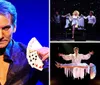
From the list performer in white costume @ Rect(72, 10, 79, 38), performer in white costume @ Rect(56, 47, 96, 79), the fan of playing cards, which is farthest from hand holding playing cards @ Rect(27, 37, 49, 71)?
performer in white costume @ Rect(72, 10, 79, 38)

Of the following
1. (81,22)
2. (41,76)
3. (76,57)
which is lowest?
(41,76)

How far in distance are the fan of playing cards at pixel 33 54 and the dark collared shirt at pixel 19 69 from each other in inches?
1.1

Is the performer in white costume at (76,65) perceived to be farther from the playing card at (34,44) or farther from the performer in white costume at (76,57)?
the playing card at (34,44)

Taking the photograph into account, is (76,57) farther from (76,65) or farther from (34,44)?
(34,44)

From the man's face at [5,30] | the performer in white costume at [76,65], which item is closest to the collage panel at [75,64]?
the performer in white costume at [76,65]

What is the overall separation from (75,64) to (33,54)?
296 millimetres

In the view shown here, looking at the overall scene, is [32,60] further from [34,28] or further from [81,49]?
[81,49]

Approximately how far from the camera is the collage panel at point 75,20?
1489mm

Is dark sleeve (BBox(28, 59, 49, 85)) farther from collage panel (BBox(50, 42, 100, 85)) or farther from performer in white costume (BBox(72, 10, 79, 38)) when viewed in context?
performer in white costume (BBox(72, 10, 79, 38))

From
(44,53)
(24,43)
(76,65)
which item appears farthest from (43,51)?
(76,65)

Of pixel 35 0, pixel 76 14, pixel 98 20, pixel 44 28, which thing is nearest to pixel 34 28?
pixel 44 28

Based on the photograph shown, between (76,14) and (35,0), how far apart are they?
11.6 inches

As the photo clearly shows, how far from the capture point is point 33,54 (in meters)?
1.49

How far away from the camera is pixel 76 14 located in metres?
1.50
